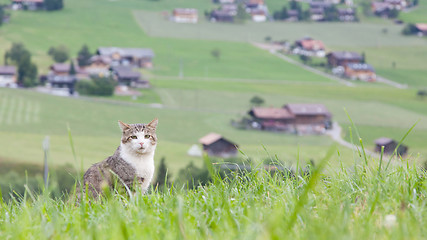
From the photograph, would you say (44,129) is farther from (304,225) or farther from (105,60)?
(304,225)

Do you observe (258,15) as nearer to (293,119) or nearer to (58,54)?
(58,54)

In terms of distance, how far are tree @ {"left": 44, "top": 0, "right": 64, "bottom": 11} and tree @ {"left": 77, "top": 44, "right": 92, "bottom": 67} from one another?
63.6 feet

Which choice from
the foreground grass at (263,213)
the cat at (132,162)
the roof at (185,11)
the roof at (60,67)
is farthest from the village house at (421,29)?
the foreground grass at (263,213)

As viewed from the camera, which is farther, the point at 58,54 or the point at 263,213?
the point at 58,54

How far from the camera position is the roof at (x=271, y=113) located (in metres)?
72.2

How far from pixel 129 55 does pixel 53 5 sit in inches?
930

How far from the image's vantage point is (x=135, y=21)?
119188mm

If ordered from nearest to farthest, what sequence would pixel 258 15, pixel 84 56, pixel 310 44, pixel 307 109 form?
1. pixel 307 109
2. pixel 84 56
3. pixel 310 44
4. pixel 258 15

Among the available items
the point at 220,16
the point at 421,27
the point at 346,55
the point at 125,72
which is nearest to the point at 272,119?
the point at 125,72

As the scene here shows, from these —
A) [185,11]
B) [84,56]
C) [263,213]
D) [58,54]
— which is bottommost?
[84,56]

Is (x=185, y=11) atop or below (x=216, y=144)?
atop

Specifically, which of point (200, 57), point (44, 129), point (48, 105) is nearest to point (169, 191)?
point (44, 129)

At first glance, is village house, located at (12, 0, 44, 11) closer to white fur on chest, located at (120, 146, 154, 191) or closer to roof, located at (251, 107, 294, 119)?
roof, located at (251, 107, 294, 119)

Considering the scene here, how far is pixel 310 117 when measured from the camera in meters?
75.6
